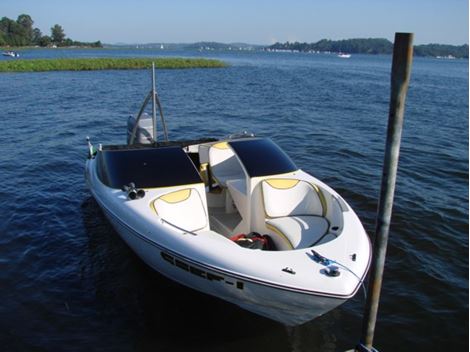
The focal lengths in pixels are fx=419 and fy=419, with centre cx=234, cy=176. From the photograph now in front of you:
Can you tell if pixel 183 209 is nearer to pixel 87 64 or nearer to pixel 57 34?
pixel 87 64

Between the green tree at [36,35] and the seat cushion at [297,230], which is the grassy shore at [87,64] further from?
the green tree at [36,35]

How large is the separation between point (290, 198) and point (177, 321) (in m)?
2.99

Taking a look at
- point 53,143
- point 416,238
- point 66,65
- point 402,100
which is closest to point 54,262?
point 402,100

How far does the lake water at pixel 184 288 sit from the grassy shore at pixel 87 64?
25.0 meters

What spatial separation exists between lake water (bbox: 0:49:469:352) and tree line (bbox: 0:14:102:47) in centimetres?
13670

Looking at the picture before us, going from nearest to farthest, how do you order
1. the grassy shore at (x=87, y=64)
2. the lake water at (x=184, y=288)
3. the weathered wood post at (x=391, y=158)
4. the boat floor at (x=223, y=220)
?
1. the weathered wood post at (x=391, y=158)
2. the lake water at (x=184, y=288)
3. the boat floor at (x=223, y=220)
4. the grassy shore at (x=87, y=64)

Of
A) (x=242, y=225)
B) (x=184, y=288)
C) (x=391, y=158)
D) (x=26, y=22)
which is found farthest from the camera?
(x=26, y=22)

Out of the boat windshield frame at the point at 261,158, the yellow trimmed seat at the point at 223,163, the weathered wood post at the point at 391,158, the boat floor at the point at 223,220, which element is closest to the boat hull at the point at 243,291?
the weathered wood post at the point at 391,158

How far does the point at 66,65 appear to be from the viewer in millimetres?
47719

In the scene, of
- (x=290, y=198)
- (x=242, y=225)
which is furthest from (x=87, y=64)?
(x=290, y=198)

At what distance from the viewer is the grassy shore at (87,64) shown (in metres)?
45.0

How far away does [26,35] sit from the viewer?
6053 inches

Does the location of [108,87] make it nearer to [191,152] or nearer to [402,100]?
[191,152]

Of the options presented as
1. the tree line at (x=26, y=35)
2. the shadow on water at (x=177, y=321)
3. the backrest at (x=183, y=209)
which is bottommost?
the shadow on water at (x=177, y=321)
